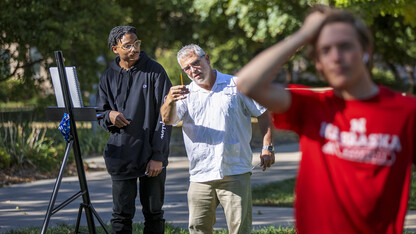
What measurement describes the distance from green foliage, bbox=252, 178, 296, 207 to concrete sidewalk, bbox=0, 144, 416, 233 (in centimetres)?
38

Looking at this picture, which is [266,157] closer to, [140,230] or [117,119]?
[117,119]

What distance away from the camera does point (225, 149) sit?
490cm

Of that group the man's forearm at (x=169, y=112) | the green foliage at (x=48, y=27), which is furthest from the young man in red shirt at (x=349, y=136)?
the green foliage at (x=48, y=27)

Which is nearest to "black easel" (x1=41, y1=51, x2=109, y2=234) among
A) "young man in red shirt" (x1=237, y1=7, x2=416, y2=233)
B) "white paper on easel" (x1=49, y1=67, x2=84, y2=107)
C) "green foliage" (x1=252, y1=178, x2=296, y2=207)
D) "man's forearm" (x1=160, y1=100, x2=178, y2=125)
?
"white paper on easel" (x1=49, y1=67, x2=84, y2=107)

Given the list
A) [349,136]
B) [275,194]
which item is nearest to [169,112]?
[349,136]

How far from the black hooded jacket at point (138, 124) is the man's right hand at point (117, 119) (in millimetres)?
96

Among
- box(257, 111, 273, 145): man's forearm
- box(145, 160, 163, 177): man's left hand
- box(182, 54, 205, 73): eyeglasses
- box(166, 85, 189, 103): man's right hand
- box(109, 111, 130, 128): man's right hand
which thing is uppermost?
box(182, 54, 205, 73): eyeglasses

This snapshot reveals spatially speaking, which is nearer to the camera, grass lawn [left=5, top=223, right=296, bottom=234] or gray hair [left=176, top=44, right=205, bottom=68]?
gray hair [left=176, top=44, right=205, bottom=68]

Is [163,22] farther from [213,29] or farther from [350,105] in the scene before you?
[350,105]

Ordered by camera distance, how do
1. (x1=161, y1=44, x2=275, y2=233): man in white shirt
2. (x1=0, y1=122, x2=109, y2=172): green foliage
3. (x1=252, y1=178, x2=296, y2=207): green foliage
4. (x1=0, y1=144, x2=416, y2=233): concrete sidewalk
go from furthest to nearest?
(x1=0, y1=122, x2=109, y2=172): green foliage → (x1=252, y1=178, x2=296, y2=207): green foliage → (x1=0, y1=144, x2=416, y2=233): concrete sidewalk → (x1=161, y1=44, x2=275, y2=233): man in white shirt

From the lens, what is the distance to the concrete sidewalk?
7.88 m

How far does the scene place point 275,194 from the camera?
33.2 ft

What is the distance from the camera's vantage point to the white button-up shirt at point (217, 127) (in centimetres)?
489

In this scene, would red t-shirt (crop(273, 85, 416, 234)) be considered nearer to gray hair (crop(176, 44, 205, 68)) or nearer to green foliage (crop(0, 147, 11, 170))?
gray hair (crop(176, 44, 205, 68))
